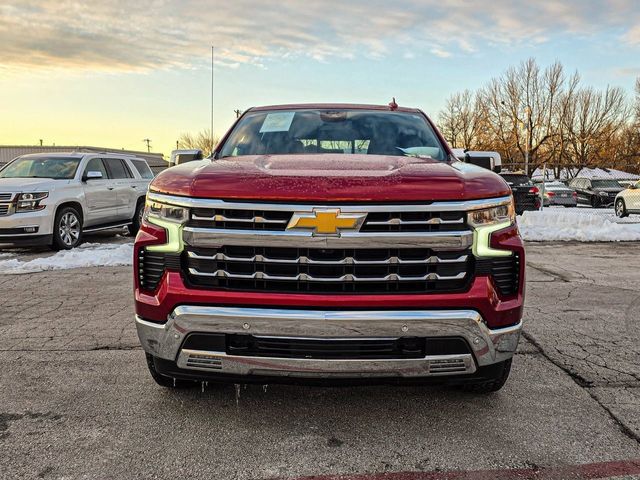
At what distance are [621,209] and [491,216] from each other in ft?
66.8

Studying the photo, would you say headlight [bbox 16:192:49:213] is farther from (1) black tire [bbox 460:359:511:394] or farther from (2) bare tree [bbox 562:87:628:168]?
(2) bare tree [bbox 562:87:628:168]

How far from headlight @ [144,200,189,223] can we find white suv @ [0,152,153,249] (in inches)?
315

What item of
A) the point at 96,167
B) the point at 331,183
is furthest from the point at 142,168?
the point at 331,183

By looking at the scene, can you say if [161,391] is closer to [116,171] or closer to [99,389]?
[99,389]

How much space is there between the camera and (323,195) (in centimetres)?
263

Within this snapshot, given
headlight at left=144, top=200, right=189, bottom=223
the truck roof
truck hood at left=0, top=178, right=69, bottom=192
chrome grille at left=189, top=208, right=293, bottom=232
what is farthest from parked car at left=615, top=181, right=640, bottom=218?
headlight at left=144, top=200, right=189, bottom=223

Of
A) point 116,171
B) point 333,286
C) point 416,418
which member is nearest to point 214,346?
point 333,286

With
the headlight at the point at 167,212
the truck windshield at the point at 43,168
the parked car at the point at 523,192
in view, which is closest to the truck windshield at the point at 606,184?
the parked car at the point at 523,192

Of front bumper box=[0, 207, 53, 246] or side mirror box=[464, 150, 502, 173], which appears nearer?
side mirror box=[464, 150, 502, 173]

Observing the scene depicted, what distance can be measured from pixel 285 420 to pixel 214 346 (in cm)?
69

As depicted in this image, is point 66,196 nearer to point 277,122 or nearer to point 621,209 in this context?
point 277,122

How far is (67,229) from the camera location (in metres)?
10.5

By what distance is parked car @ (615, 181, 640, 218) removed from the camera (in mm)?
19516

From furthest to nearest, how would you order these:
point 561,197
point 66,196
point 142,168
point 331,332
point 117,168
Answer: point 561,197
point 142,168
point 117,168
point 66,196
point 331,332
